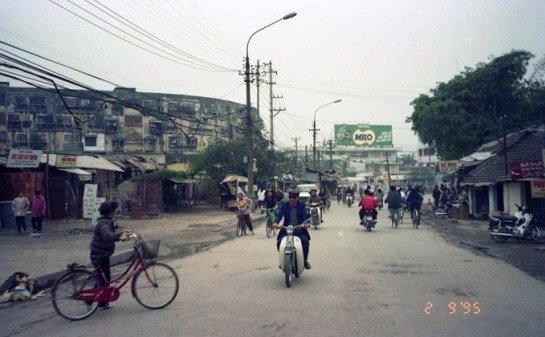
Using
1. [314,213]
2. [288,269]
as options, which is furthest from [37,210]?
[288,269]

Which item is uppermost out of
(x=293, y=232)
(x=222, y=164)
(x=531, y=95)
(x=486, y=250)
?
(x=531, y=95)

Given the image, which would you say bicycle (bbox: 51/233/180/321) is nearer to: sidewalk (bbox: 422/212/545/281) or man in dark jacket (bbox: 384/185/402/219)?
sidewalk (bbox: 422/212/545/281)

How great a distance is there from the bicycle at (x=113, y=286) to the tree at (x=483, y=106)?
30.5m

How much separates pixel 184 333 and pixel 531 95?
3550 centimetres

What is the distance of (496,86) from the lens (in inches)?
1310

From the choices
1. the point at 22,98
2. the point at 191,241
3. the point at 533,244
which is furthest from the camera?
the point at 22,98

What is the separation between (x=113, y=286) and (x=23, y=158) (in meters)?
15.6

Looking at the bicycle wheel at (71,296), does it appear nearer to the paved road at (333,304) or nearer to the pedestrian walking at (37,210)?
the paved road at (333,304)

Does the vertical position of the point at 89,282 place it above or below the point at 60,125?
below

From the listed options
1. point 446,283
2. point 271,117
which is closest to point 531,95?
point 271,117

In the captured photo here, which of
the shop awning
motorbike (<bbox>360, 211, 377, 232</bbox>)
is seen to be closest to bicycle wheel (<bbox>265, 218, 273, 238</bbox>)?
motorbike (<bbox>360, 211, 377, 232</bbox>)

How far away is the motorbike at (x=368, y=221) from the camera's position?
19.2 metres

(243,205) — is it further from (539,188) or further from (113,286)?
(113,286)

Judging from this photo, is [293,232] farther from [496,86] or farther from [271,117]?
[271,117]
